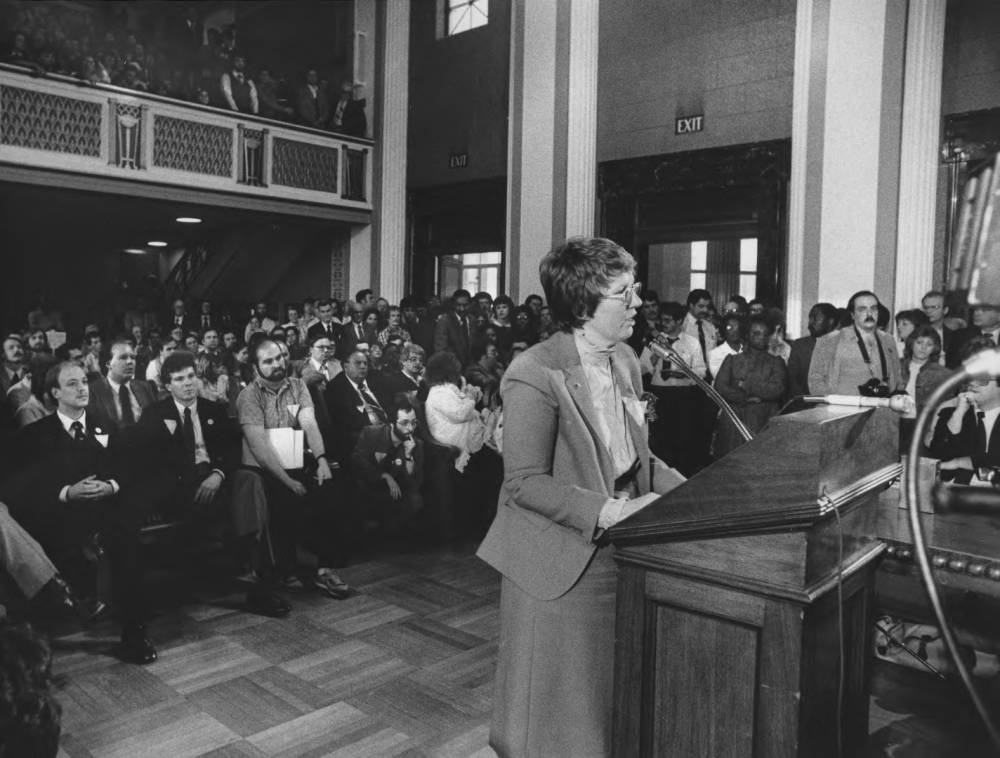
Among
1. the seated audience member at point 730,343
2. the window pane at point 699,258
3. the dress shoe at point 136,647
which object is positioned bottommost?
the dress shoe at point 136,647

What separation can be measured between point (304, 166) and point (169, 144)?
167 centimetres

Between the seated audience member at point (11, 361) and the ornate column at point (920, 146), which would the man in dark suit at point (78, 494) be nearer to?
the seated audience member at point (11, 361)

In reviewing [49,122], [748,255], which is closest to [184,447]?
[49,122]

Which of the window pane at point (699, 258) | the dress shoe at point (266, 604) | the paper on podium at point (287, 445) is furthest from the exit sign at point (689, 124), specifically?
the dress shoe at point (266, 604)

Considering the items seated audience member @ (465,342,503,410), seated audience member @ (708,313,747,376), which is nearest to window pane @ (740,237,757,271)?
seated audience member @ (708,313,747,376)

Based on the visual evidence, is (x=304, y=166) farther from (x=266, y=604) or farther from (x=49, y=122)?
(x=266, y=604)

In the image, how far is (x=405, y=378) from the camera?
17.4ft

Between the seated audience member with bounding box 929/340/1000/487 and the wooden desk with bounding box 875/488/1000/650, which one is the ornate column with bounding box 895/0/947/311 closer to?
the seated audience member with bounding box 929/340/1000/487

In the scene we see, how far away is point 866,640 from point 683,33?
26.4ft

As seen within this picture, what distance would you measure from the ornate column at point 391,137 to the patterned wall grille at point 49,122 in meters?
3.50

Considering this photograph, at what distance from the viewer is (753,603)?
1.38 meters

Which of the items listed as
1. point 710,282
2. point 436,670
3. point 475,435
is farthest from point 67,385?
point 710,282

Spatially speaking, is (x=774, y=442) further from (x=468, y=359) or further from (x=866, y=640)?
(x=468, y=359)

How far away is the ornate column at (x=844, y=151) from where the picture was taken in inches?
282
